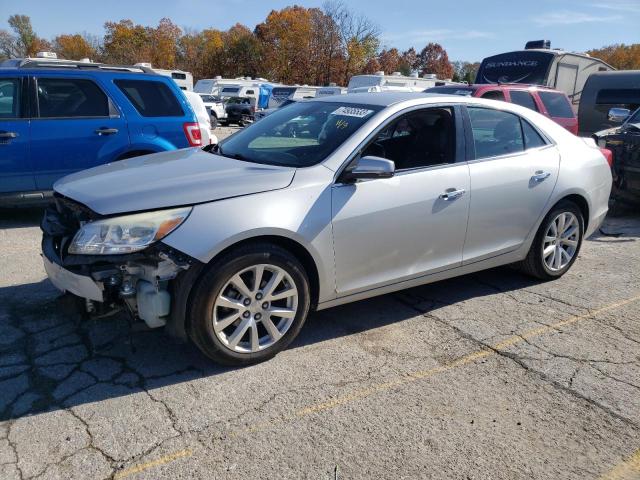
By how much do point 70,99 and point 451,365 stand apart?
17.8 ft

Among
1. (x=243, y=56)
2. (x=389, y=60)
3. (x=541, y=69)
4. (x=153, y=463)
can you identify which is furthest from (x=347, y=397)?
(x=389, y=60)

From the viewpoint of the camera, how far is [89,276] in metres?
2.97

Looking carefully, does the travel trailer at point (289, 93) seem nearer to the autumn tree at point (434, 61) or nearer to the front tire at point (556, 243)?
the front tire at point (556, 243)

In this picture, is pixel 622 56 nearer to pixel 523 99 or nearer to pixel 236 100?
pixel 236 100

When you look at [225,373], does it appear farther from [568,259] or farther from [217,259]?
[568,259]

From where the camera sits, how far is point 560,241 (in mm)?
4828

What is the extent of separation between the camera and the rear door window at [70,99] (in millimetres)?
6285

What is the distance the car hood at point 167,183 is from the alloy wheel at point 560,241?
258 cm

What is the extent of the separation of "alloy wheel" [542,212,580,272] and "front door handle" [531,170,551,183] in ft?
1.41

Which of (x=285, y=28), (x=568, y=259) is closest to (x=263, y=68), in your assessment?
(x=285, y=28)

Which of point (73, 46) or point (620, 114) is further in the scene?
point (73, 46)

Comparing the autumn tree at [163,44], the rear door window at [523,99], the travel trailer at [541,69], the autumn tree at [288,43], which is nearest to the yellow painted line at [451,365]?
the rear door window at [523,99]

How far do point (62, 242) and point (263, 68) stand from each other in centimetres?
7328

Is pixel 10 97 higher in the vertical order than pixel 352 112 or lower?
lower
